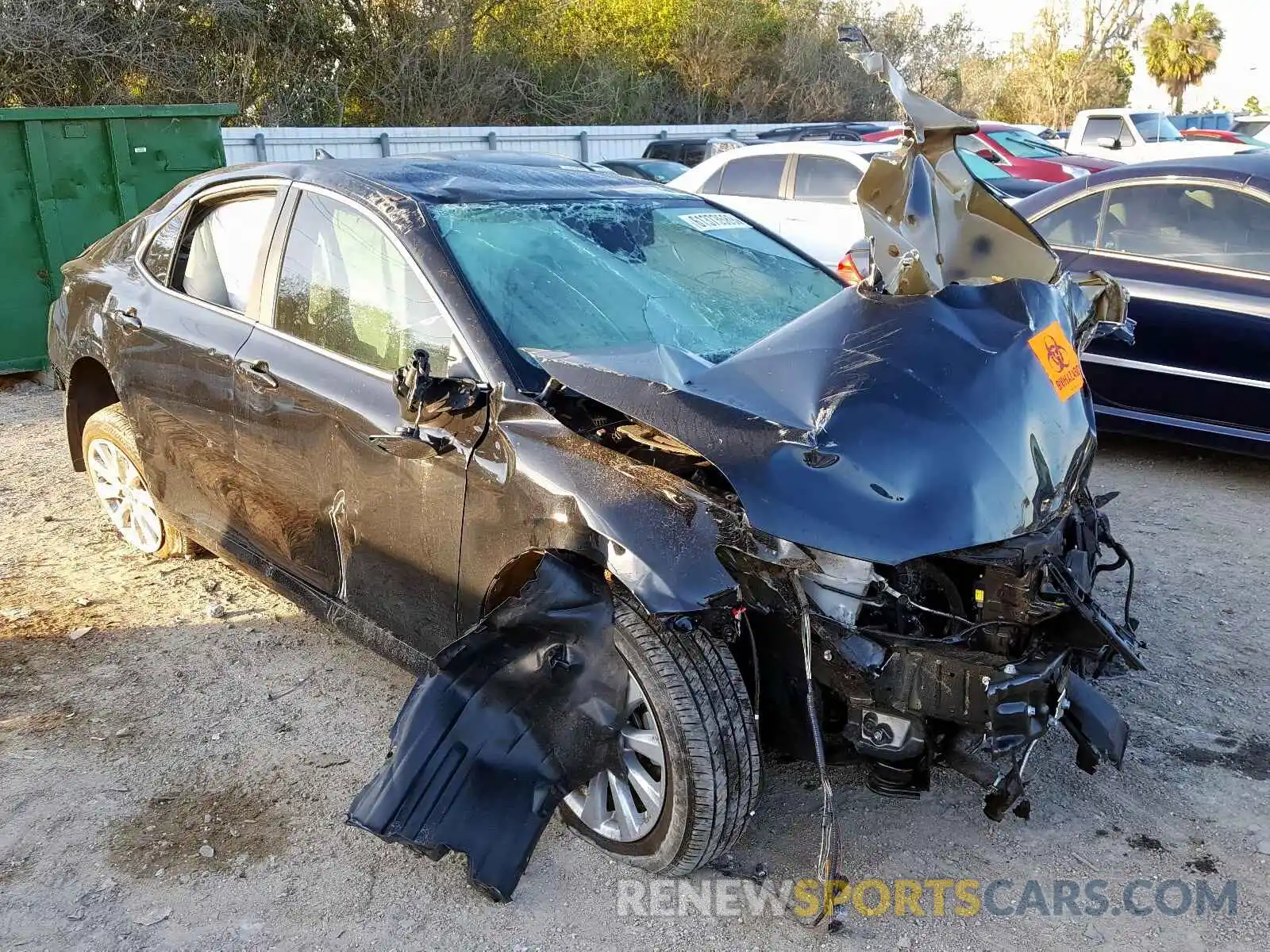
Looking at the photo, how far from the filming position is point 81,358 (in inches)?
183

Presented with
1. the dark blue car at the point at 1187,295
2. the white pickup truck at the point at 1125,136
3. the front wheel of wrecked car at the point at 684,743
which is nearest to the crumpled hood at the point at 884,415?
the front wheel of wrecked car at the point at 684,743

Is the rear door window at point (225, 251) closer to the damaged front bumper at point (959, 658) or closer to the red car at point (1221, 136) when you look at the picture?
the damaged front bumper at point (959, 658)

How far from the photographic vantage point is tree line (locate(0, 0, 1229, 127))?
1648cm

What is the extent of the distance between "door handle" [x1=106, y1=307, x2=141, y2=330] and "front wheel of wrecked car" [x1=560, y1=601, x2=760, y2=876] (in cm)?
253

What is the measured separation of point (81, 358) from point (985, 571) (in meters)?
3.82

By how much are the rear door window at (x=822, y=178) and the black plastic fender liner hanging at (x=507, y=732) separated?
23.8 feet

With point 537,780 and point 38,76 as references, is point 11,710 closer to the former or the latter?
point 537,780

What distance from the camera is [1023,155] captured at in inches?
534

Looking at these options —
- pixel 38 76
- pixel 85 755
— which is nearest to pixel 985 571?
pixel 85 755

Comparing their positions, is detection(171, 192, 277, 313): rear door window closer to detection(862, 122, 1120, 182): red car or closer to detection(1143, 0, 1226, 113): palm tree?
detection(862, 122, 1120, 182): red car

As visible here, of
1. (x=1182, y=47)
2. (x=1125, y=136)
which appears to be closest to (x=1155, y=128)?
(x=1125, y=136)

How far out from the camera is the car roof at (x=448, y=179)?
11.5 ft

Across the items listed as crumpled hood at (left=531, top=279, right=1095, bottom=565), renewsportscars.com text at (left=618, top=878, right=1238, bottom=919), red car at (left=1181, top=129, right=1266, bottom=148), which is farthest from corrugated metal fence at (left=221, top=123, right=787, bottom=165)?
renewsportscars.com text at (left=618, top=878, right=1238, bottom=919)

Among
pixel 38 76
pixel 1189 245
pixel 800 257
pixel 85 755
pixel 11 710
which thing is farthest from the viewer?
pixel 38 76
